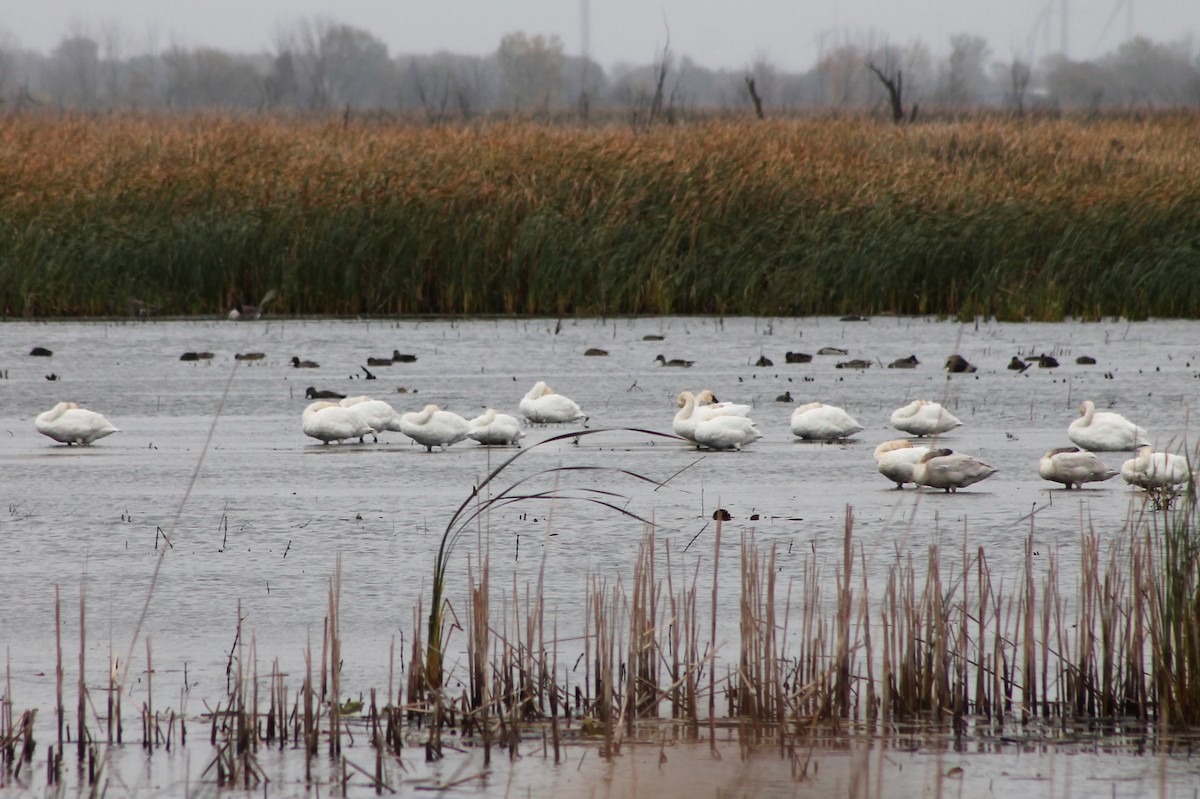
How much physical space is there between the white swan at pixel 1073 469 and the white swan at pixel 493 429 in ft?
8.68

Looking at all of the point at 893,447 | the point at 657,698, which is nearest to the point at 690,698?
the point at 657,698

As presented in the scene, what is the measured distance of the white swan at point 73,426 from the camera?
338 inches

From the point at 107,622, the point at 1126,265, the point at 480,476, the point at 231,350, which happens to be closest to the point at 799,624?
the point at 107,622

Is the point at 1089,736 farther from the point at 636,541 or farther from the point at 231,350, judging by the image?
the point at 231,350

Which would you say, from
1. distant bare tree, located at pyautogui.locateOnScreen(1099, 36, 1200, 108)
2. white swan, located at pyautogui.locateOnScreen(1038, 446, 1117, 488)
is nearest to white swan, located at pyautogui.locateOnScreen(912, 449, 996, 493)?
white swan, located at pyautogui.locateOnScreen(1038, 446, 1117, 488)

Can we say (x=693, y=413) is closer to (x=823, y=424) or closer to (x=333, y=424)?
(x=823, y=424)

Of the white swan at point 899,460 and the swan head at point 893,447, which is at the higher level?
the swan head at point 893,447

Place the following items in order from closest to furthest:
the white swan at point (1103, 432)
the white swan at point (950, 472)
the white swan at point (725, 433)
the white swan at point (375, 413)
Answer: the white swan at point (950, 472) < the white swan at point (1103, 432) < the white swan at point (725, 433) < the white swan at point (375, 413)

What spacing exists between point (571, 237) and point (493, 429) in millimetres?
8344

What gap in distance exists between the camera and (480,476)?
7.61m

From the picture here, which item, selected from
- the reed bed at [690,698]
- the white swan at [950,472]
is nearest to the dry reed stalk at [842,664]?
the reed bed at [690,698]

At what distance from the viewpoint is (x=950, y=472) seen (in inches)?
271

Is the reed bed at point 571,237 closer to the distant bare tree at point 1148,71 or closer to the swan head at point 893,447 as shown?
the swan head at point 893,447

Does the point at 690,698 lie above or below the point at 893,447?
below
